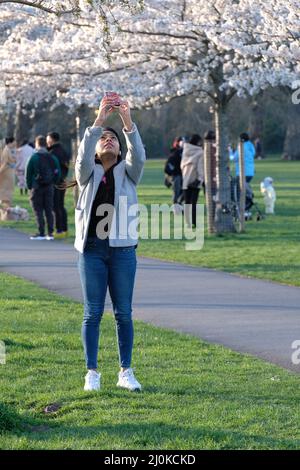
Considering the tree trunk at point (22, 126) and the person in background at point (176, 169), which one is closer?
the person in background at point (176, 169)

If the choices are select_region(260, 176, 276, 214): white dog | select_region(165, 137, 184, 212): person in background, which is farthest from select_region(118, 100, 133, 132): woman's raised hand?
select_region(165, 137, 184, 212): person in background

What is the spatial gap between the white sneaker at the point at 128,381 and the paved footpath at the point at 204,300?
5.08 ft

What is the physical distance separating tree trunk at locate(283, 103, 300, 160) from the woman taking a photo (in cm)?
5478

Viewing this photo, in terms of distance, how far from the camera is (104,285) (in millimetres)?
8156

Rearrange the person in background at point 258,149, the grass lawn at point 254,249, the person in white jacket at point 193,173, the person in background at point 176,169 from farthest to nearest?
the person in background at point 258,149, the person in background at point 176,169, the person in white jacket at point 193,173, the grass lawn at point 254,249

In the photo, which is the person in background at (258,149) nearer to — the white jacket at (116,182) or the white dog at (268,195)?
the white dog at (268,195)

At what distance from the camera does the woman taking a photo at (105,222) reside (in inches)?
317

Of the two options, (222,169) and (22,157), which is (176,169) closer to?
(222,169)

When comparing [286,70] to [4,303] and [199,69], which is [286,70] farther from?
[4,303]

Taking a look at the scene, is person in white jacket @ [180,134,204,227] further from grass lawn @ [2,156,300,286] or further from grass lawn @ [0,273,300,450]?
grass lawn @ [0,273,300,450]

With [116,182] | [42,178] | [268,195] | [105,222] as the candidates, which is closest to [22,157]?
[268,195]

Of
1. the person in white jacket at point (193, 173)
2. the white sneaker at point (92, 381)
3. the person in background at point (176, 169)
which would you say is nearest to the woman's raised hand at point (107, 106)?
the white sneaker at point (92, 381)

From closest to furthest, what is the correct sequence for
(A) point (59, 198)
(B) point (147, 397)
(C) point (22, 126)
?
(B) point (147, 397) → (A) point (59, 198) → (C) point (22, 126)

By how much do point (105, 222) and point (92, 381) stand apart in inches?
43.5
